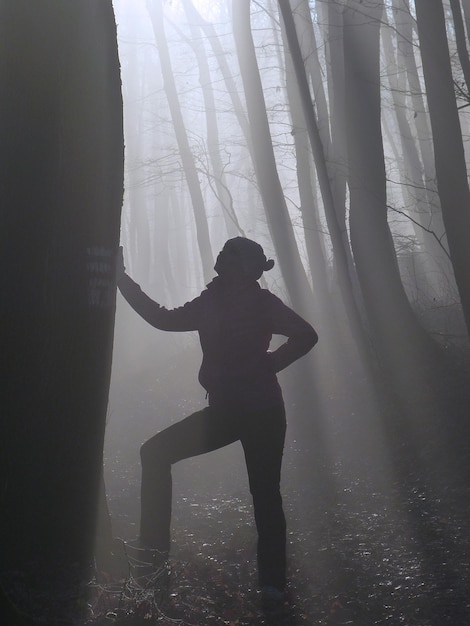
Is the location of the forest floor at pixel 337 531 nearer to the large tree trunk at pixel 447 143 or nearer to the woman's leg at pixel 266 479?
the woman's leg at pixel 266 479

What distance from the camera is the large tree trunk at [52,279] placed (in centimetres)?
329

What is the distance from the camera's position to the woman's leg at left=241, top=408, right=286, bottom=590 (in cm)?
416

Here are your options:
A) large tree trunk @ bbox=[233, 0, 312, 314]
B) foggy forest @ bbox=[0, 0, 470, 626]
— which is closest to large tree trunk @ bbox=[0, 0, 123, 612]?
foggy forest @ bbox=[0, 0, 470, 626]

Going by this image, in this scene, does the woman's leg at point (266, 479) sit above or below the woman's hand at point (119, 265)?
below

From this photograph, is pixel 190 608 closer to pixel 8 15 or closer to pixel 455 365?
pixel 8 15

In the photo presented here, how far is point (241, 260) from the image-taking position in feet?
14.1

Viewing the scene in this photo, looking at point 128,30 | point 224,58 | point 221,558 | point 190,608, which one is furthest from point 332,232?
point 128,30

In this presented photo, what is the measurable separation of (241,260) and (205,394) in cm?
337

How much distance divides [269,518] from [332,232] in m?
7.32

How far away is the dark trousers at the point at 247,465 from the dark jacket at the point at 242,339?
106 millimetres

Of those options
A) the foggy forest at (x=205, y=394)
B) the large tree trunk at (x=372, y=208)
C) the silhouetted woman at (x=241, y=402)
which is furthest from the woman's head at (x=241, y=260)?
the large tree trunk at (x=372, y=208)

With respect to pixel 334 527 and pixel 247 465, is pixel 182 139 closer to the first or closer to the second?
pixel 334 527

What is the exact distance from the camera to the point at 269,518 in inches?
165

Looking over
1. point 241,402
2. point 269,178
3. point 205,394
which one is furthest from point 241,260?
point 269,178
